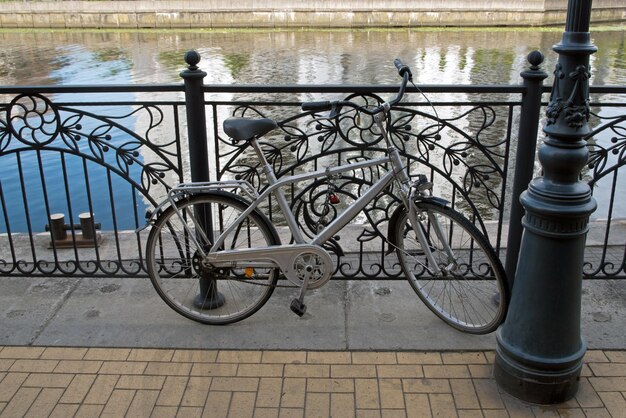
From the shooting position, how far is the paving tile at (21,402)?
2.87 meters

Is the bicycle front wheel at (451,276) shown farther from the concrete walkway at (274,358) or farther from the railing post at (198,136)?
the railing post at (198,136)

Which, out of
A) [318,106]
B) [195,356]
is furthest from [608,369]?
[195,356]

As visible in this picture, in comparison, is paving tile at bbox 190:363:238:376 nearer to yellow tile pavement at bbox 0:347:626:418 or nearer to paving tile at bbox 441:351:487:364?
yellow tile pavement at bbox 0:347:626:418

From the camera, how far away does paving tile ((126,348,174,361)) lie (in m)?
3.30

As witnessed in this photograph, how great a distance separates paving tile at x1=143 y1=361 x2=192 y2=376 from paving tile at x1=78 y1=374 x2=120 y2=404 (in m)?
0.17

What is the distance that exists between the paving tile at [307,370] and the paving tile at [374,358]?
167mm

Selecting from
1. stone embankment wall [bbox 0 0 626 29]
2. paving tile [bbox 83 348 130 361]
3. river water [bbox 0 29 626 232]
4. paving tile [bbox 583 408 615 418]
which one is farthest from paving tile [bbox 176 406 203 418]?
stone embankment wall [bbox 0 0 626 29]

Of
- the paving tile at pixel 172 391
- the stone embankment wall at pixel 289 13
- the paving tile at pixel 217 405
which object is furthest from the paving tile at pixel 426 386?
the stone embankment wall at pixel 289 13

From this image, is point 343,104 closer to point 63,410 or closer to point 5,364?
point 63,410

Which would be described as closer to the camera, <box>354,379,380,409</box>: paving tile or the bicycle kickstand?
<box>354,379,380,409</box>: paving tile

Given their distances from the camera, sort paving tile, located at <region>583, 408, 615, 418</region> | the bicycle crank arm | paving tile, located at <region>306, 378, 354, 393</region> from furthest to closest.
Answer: the bicycle crank arm, paving tile, located at <region>306, 378, 354, 393</region>, paving tile, located at <region>583, 408, 615, 418</region>

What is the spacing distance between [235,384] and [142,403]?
438 millimetres

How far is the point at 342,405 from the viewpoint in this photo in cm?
291

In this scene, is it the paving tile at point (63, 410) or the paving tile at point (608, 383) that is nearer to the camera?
the paving tile at point (63, 410)
